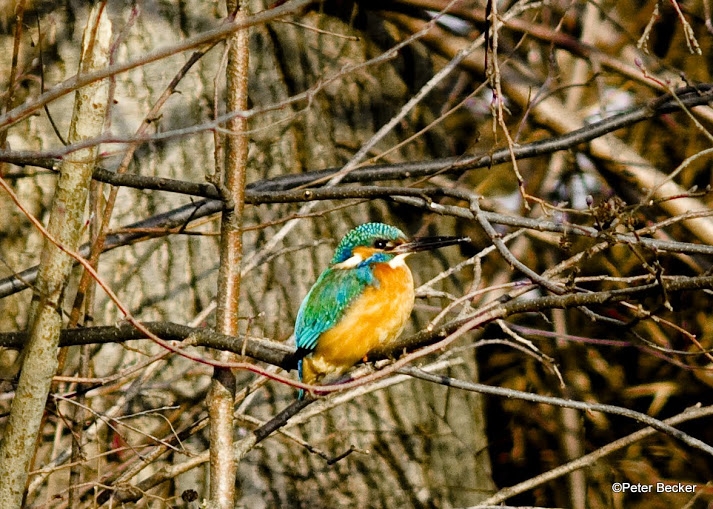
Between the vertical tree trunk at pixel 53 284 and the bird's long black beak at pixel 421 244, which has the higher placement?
Answer: the bird's long black beak at pixel 421 244

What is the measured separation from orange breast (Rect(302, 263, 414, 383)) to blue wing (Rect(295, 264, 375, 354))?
25 millimetres

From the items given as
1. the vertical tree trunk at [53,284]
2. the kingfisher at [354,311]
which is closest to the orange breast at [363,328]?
the kingfisher at [354,311]

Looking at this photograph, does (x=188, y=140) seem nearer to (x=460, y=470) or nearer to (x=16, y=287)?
(x=16, y=287)

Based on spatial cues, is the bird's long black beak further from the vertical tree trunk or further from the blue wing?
the vertical tree trunk

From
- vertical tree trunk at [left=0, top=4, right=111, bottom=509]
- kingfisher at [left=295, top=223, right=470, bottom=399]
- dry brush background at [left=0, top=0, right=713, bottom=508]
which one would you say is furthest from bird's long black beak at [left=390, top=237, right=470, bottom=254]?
vertical tree trunk at [left=0, top=4, right=111, bottom=509]

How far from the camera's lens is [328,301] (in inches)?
115

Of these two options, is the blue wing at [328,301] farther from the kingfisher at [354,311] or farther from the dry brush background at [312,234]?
the dry brush background at [312,234]

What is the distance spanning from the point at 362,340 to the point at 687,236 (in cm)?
218

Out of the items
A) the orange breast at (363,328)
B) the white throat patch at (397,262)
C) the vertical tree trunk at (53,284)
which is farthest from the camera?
the white throat patch at (397,262)

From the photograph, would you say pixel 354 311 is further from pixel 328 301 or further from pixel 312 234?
pixel 312 234

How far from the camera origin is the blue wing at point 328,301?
281cm

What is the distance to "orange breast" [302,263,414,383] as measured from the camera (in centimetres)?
280

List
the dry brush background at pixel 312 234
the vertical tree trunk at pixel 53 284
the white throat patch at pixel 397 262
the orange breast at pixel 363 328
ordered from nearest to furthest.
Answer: the vertical tree trunk at pixel 53 284
the dry brush background at pixel 312 234
the orange breast at pixel 363 328
the white throat patch at pixel 397 262

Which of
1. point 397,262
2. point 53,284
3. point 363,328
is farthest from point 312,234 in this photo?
point 53,284
